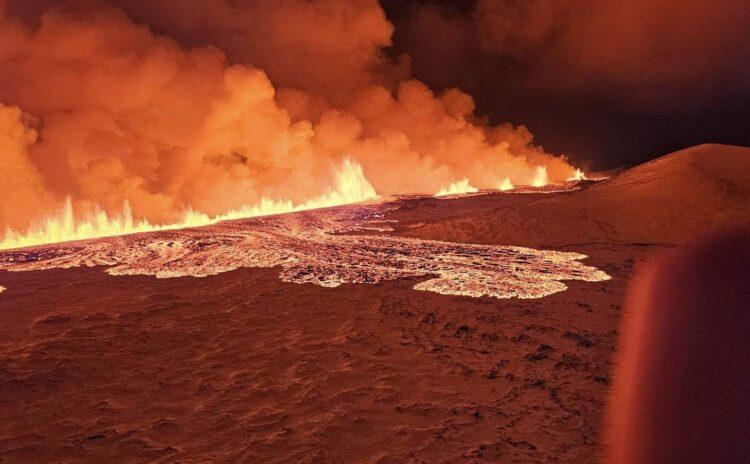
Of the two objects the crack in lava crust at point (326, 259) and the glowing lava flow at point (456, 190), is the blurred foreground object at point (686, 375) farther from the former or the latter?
the glowing lava flow at point (456, 190)

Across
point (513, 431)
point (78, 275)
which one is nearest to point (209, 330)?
point (513, 431)

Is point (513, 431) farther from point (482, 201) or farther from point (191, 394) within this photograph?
point (482, 201)

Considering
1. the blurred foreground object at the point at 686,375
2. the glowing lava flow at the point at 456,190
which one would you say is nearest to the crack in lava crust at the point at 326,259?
the blurred foreground object at the point at 686,375

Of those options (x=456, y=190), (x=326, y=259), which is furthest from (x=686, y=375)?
(x=456, y=190)

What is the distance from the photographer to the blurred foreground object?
272cm

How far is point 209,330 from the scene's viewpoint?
5.21 metres

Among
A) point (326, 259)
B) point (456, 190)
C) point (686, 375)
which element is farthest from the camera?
point (456, 190)

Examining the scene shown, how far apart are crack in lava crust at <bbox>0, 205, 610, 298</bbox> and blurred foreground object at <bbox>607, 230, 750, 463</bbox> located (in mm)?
1616

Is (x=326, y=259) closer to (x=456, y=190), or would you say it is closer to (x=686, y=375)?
(x=686, y=375)

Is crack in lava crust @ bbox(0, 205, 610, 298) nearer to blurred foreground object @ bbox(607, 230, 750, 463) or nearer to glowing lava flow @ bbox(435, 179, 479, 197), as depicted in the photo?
blurred foreground object @ bbox(607, 230, 750, 463)

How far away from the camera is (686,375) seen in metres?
3.50

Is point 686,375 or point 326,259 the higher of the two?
point 326,259

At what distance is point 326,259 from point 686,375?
21.1ft

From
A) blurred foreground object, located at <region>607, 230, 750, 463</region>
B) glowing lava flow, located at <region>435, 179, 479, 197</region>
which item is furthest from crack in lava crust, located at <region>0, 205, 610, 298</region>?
glowing lava flow, located at <region>435, 179, 479, 197</region>
